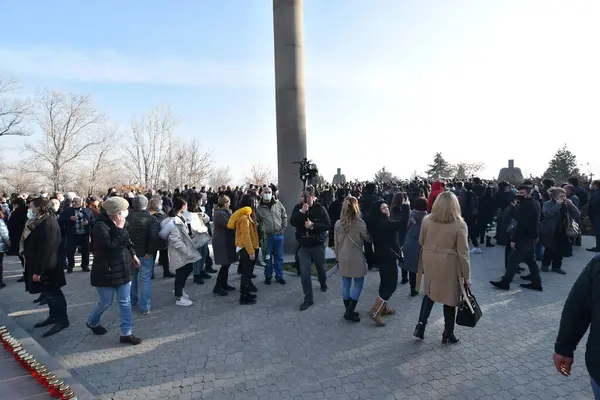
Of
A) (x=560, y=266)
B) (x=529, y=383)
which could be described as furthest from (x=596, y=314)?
(x=560, y=266)

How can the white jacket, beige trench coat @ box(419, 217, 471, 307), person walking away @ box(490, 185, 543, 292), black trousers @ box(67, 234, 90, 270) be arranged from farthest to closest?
1. black trousers @ box(67, 234, 90, 270)
2. person walking away @ box(490, 185, 543, 292)
3. the white jacket
4. beige trench coat @ box(419, 217, 471, 307)

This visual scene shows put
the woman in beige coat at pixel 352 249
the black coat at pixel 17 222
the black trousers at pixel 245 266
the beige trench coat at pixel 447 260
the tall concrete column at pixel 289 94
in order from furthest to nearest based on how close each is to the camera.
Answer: the tall concrete column at pixel 289 94 → the black coat at pixel 17 222 → the black trousers at pixel 245 266 → the woman in beige coat at pixel 352 249 → the beige trench coat at pixel 447 260

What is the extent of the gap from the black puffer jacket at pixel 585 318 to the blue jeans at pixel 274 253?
5884mm

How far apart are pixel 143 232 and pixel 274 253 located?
293 centimetres

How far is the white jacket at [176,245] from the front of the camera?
20.7ft

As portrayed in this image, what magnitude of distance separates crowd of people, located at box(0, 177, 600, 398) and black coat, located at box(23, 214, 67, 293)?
0.05 feet

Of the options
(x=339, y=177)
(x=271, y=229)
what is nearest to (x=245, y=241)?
(x=271, y=229)

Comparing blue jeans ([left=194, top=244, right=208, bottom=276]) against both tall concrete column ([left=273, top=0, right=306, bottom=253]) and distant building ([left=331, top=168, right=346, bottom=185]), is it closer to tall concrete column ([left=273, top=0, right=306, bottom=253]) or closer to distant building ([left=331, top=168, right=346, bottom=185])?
tall concrete column ([left=273, top=0, right=306, bottom=253])

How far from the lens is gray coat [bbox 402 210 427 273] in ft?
21.3

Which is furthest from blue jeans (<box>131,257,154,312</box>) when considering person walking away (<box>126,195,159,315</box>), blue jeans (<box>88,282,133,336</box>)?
blue jeans (<box>88,282,133,336</box>)

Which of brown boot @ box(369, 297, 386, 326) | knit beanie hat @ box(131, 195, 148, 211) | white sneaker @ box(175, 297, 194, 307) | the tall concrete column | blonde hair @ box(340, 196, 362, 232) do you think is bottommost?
white sneaker @ box(175, 297, 194, 307)

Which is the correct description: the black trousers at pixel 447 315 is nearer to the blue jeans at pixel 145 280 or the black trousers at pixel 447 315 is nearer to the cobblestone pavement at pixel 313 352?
the cobblestone pavement at pixel 313 352

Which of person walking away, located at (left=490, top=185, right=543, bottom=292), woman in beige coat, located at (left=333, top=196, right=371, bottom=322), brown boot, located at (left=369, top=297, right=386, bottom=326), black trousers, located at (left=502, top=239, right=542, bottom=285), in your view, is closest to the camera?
brown boot, located at (left=369, top=297, right=386, bottom=326)

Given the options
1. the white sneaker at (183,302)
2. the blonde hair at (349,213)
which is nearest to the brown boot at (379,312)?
the blonde hair at (349,213)
